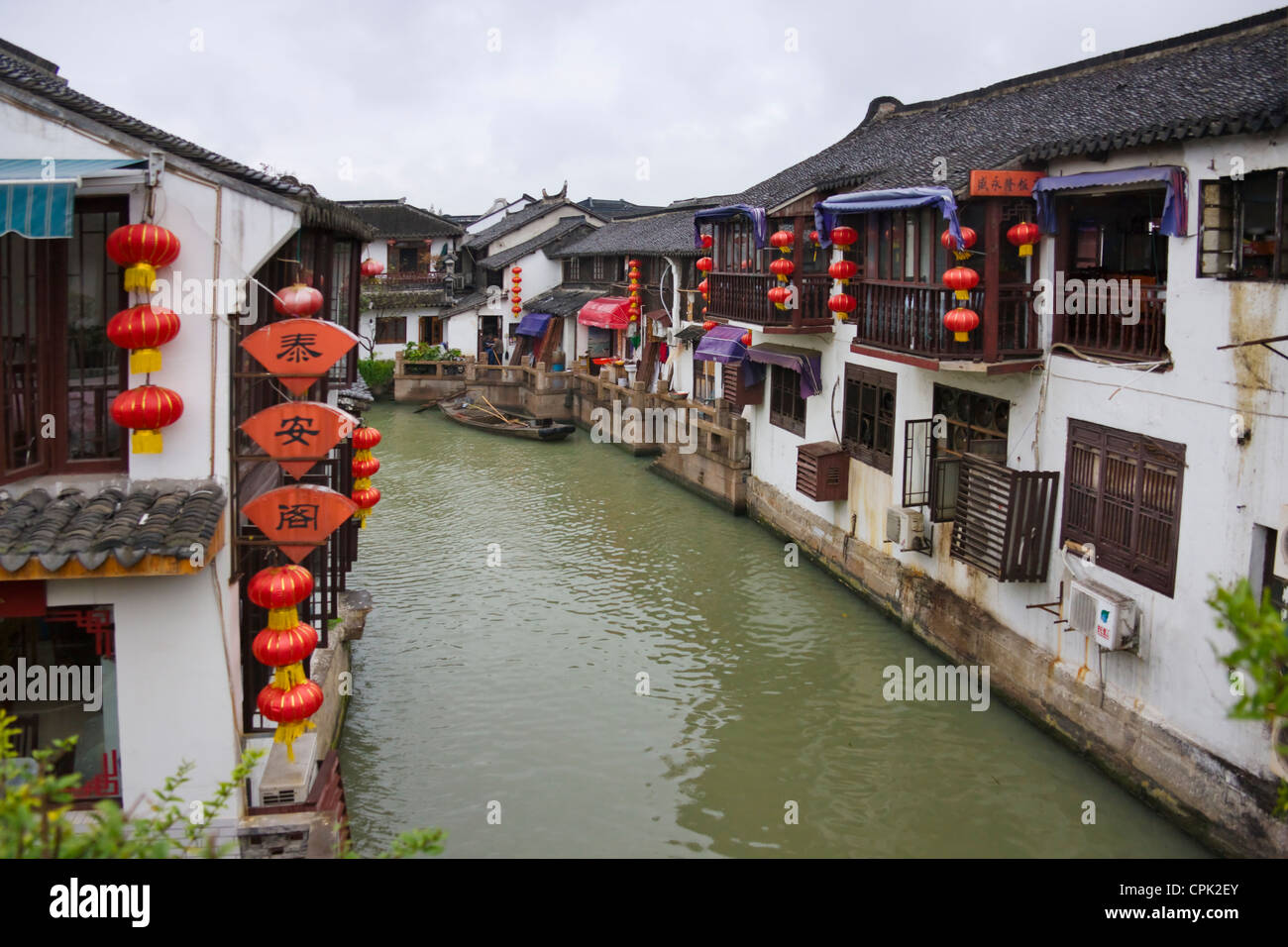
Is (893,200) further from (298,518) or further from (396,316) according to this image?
(396,316)

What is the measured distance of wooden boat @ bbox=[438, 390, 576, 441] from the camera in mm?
31234

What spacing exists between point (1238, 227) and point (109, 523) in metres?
9.40

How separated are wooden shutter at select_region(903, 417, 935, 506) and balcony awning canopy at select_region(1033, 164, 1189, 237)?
3.58m

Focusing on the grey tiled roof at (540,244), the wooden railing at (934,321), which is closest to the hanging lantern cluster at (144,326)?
the wooden railing at (934,321)

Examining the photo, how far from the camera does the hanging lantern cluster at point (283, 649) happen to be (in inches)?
304

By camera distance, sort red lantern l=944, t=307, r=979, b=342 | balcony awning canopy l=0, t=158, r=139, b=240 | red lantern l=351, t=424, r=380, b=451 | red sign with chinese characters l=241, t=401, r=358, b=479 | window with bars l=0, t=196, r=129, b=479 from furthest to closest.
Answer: red lantern l=944, t=307, r=979, b=342
red lantern l=351, t=424, r=380, b=451
red sign with chinese characters l=241, t=401, r=358, b=479
window with bars l=0, t=196, r=129, b=479
balcony awning canopy l=0, t=158, r=139, b=240

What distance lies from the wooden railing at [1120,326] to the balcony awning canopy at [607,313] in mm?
22451

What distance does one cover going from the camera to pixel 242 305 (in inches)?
299

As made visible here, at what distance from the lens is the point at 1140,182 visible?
10883 millimetres

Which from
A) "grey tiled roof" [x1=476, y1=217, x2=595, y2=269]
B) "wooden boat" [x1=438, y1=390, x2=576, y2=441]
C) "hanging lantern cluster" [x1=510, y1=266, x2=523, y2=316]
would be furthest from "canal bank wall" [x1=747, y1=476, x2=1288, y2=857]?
"grey tiled roof" [x1=476, y1=217, x2=595, y2=269]

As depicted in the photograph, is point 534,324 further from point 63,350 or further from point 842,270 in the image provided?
point 63,350

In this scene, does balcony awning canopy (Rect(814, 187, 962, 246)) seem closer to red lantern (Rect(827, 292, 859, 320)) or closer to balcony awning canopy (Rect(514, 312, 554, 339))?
red lantern (Rect(827, 292, 859, 320))

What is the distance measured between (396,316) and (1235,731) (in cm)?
3825
